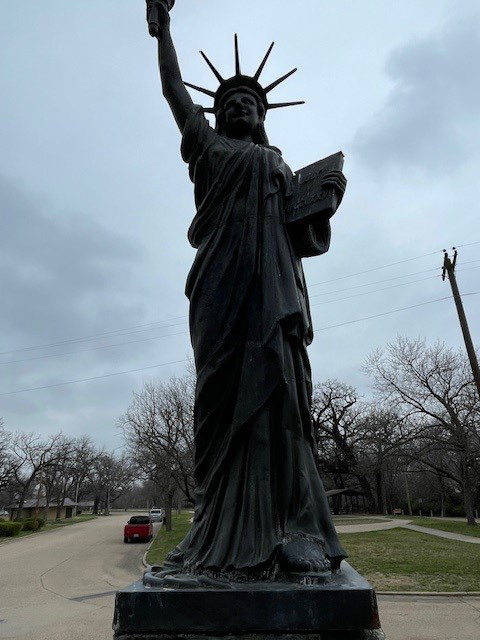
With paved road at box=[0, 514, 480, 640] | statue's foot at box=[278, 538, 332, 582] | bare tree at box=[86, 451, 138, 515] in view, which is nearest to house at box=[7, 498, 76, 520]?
bare tree at box=[86, 451, 138, 515]

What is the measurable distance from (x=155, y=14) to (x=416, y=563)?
13785 mm

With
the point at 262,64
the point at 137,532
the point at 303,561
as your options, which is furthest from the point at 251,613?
the point at 137,532

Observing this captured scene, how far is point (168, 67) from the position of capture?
366 cm

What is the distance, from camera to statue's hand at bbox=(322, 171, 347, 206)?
3127 millimetres

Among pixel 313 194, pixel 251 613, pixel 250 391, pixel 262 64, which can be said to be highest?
pixel 262 64

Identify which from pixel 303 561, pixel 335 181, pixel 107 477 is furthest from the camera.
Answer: pixel 107 477

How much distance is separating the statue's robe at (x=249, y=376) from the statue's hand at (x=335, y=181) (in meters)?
0.30

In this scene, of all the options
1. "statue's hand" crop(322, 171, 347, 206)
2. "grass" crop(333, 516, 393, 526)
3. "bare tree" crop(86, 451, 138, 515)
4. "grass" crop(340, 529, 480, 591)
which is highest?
"bare tree" crop(86, 451, 138, 515)

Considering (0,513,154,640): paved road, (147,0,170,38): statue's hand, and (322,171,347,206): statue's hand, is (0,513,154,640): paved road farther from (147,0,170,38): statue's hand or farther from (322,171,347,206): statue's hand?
(147,0,170,38): statue's hand

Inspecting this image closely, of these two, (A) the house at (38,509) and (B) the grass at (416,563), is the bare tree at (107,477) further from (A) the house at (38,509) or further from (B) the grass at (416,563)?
(B) the grass at (416,563)

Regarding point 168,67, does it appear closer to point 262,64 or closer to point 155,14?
point 155,14

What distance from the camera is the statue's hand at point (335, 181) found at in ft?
10.3

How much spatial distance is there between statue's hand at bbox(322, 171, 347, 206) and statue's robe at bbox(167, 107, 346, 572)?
0.99 feet

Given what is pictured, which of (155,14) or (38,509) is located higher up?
(155,14)
